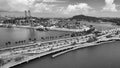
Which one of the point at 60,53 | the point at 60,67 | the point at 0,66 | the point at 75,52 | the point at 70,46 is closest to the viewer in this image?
the point at 0,66

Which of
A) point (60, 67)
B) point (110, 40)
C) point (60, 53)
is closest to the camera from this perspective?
point (60, 67)

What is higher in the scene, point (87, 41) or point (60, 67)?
point (87, 41)

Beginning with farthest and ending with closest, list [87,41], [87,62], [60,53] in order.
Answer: [87,41]
[60,53]
[87,62]

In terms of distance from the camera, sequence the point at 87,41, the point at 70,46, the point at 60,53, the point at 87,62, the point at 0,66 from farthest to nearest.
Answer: the point at 87,41, the point at 70,46, the point at 60,53, the point at 87,62, the point at 0,66

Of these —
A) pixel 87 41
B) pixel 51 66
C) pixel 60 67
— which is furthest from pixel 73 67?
pixel 87 41

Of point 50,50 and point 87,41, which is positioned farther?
point 87,41

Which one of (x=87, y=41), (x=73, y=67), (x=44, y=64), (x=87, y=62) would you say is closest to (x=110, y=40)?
(x=87, y=41)

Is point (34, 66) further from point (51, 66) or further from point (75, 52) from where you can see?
point (75, 52)

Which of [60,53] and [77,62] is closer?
[77,62]

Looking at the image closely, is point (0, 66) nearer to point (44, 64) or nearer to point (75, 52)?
point (44, 64)
